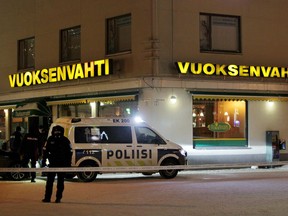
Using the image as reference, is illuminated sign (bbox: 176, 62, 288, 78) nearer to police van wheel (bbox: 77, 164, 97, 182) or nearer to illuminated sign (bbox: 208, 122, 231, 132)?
illuminated sign (bbox: 208, 122, 231, 132)

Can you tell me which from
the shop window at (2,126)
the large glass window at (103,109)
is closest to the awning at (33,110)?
the large glass window at (103,109)

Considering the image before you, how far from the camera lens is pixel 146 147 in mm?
17266

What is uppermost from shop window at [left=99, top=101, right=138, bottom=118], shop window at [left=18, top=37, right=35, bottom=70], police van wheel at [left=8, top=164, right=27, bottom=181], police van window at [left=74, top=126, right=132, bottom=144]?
shop window at [left=18, top=37, right=35, bottom=70]

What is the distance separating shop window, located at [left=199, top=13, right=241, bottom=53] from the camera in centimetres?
2216

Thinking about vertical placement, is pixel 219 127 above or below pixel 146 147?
above

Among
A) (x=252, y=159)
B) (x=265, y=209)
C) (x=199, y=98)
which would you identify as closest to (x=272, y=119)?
(x=252, y=159)

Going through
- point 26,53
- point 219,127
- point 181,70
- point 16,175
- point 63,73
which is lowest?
point 16,175

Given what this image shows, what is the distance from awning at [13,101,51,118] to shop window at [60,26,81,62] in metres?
2.38

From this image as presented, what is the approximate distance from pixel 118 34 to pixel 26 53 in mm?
6743

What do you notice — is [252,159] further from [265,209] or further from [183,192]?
[265,209]

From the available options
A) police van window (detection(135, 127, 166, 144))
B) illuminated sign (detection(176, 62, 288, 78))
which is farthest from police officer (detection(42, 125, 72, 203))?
illuminated sign (detection(176, 62, 288, 78))

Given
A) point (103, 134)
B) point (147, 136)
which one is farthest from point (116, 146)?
point (147, 136)

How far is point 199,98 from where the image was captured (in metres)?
21.6

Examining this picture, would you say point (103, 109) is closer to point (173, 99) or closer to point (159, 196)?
point (173, 99)
